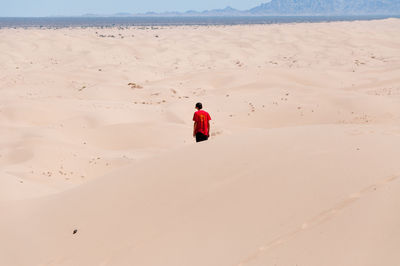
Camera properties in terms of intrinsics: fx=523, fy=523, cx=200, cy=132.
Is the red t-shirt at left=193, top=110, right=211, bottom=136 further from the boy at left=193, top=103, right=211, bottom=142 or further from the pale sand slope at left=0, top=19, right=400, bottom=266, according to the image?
the pale sand slope at left=0, top=19, right=400, bottom=266

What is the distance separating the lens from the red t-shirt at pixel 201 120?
9.25m

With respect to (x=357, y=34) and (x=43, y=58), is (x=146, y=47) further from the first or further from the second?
(x=357, y=34)

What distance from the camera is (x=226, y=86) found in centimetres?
2125

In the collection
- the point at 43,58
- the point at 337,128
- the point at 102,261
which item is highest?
the point at 337,128

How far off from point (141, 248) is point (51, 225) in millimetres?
1720

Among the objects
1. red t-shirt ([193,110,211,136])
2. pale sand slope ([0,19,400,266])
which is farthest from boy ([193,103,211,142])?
pale sand slope ([0,19,400,266])

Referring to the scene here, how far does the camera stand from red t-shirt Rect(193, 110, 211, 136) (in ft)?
30.3

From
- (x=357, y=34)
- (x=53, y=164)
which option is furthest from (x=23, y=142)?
(x=357, y=34)

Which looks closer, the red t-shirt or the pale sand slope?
the pale sand slope

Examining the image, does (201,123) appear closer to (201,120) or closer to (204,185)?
(201,120)

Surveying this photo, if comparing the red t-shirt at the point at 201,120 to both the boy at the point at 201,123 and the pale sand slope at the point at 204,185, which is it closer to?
the boy at the point at 201,123

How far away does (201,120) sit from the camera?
928cm

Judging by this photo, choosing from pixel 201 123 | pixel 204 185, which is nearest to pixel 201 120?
pixel 201 123

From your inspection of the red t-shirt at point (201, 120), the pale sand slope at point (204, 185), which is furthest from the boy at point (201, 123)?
the pale sand slope at point (204, 185)
